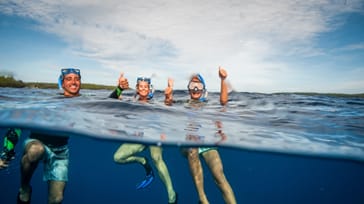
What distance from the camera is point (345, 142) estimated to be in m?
9.48

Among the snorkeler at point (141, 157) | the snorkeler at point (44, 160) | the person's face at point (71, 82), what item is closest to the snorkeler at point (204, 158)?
the snorkeler at point (141, 157)

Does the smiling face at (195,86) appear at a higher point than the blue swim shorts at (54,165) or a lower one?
higher

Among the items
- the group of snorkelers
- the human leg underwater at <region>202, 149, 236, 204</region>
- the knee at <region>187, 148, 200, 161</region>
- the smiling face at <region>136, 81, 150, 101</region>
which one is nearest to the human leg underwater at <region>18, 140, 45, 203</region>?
the group of snorkelers

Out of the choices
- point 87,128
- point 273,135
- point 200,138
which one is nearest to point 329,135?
point 273,135

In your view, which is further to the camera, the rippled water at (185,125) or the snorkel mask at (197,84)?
the snorkel mask at (197,84)

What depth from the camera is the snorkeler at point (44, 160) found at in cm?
648

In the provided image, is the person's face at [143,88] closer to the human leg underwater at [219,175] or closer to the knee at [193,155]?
the knee at [193,155]

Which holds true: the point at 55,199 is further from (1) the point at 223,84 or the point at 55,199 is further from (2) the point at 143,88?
(1) the point at 223,84

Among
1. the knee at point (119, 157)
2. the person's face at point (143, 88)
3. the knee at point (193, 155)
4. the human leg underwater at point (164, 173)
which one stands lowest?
the human leg underwater at point (164, 173)

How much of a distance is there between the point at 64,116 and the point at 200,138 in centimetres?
544

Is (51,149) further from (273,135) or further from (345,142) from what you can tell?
(345,142)

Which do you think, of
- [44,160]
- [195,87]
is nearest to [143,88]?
[195,87]

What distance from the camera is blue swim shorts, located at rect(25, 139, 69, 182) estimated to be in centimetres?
670

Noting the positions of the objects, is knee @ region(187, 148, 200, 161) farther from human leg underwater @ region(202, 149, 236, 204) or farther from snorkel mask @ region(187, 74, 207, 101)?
snorkel mask @ region(187, 74, 207, 101)
